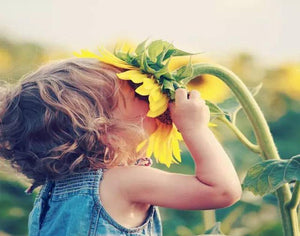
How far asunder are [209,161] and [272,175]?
6.6 inches

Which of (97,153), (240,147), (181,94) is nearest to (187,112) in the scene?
(181,94)

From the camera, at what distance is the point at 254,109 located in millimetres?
1309

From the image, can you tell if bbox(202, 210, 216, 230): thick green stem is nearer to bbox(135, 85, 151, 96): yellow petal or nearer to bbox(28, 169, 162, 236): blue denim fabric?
bbox(28, 169, 162, 236): blue denim fabric

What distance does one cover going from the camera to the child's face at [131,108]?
122 cm

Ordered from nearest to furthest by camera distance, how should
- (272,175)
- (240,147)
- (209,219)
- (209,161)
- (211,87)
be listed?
(209,161) → (272,175) → (209,219) → (211,87) → (240,147)

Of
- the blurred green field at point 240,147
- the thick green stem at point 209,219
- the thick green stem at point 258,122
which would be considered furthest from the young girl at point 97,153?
the thick green stem at point 209,219

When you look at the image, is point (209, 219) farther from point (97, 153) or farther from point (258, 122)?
point (97, 153)

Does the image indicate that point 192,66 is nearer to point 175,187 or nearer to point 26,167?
point 175,187

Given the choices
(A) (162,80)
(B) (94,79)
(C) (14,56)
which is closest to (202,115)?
(A) (162,80)

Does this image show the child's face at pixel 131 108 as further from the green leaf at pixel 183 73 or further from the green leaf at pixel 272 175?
the green leaf at pixel 272 175

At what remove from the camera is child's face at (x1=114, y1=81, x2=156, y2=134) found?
3.99 ft

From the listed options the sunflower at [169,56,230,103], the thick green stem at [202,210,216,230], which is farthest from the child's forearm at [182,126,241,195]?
the sunflower at [169,56,230,103]

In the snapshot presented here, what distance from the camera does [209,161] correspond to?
115cm

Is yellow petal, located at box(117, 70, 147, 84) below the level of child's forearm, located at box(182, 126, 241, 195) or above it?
above
